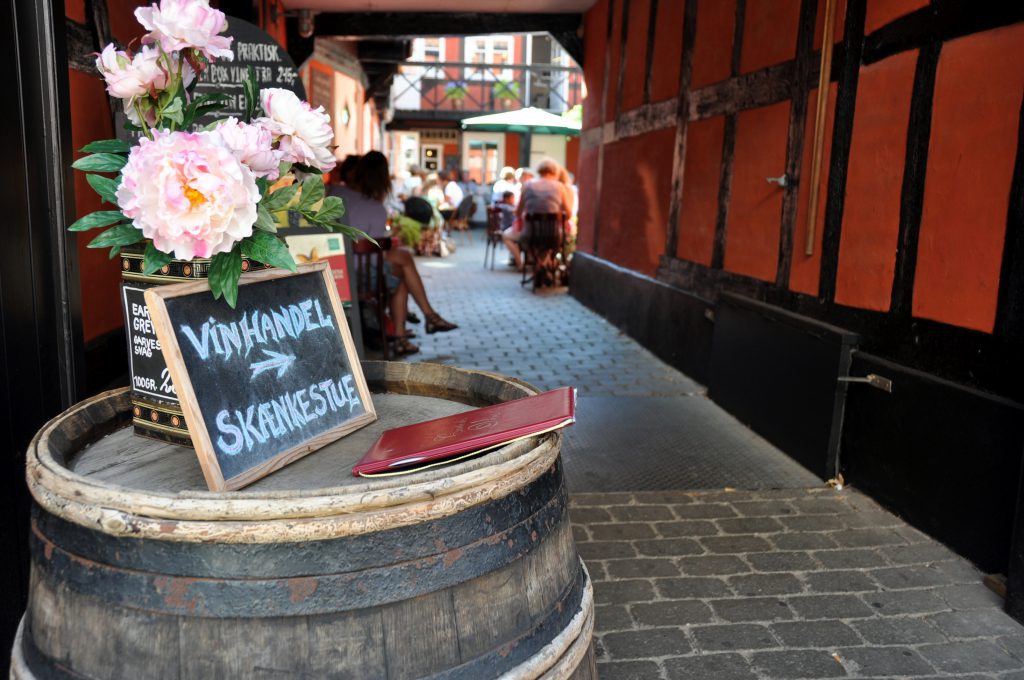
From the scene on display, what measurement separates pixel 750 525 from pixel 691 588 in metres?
0.65

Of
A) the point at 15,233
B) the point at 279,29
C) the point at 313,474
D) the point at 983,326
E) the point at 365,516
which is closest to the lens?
the point at 365,516

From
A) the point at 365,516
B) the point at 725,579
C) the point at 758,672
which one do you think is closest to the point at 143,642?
the point at 365,516

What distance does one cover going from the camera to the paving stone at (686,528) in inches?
132

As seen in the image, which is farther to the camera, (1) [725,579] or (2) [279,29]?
(2) [279,29]

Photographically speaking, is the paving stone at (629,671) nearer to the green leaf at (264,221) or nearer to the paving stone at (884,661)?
the paving stone at (884,661)

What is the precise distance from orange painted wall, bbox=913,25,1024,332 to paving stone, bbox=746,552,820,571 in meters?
1.07

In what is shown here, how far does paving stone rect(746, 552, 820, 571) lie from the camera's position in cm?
306

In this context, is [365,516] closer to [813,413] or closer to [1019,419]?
[1019,419]

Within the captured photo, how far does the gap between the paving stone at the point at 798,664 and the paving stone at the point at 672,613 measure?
25 centimetres

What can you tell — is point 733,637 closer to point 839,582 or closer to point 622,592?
point 622,592

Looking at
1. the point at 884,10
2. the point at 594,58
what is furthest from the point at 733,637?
the point at 594,58

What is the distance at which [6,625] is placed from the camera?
2.10 m

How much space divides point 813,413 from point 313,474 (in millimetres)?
3119

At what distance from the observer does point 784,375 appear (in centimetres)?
434
